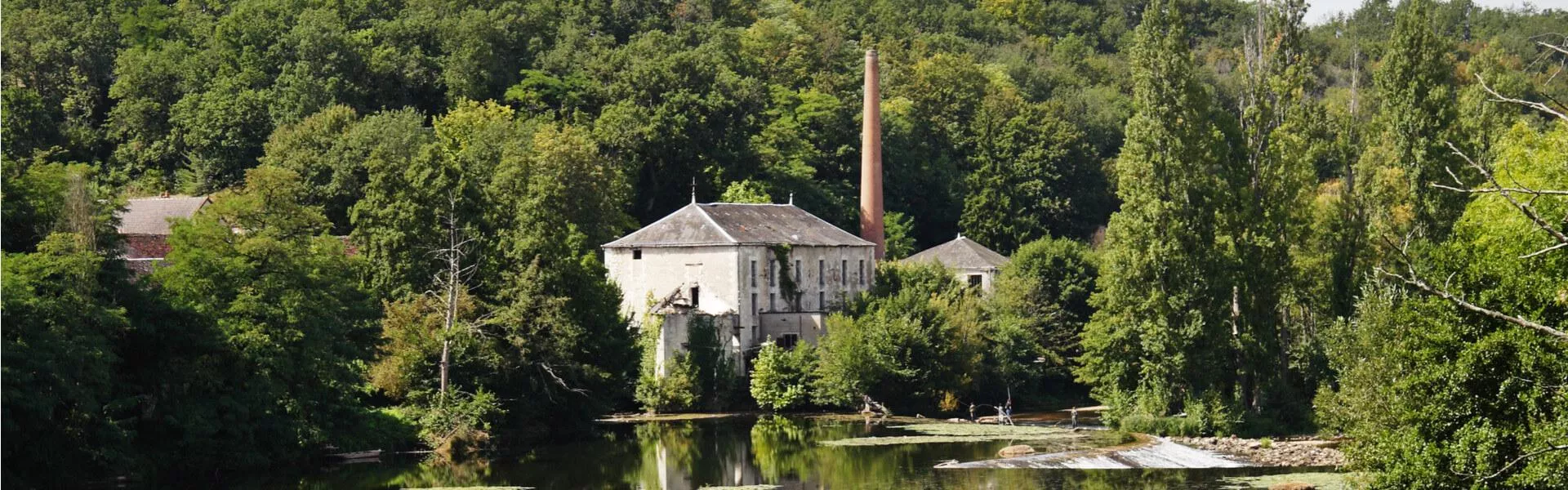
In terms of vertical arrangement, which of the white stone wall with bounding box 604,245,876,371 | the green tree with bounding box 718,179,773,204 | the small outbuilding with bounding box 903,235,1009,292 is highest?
the green tree with bounding box 718,179,773,204

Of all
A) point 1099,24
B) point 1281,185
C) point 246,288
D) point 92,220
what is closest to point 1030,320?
point 1281,185

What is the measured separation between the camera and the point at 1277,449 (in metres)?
46.0

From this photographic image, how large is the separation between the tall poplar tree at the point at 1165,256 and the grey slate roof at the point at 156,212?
3190 centimetres

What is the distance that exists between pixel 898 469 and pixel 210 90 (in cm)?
4840

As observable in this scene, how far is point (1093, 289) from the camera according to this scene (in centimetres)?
7106

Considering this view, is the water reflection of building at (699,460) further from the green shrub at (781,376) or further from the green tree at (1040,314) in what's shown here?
Answer: the green tree at (1040,314)

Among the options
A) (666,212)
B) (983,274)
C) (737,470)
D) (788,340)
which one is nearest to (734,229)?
(788,340)

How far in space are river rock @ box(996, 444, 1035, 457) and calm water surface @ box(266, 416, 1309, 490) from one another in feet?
1.10

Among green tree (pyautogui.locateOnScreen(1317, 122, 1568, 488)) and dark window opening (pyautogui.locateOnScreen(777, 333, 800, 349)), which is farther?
dark window opening (pyautogui.locateOnScreen(777, 333, 800, 349))

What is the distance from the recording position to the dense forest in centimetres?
3394

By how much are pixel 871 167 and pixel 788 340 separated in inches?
592

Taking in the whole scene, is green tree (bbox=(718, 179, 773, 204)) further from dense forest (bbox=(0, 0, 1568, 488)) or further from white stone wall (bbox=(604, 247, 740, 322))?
white stone wall (bbox=(604, 247, 740, 322))

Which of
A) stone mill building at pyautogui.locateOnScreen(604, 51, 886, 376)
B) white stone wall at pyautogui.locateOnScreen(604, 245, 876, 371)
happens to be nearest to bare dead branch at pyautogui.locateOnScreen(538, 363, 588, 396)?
stone mill building at pyautogui.locateOnScreen(604, 51, 886, 376)

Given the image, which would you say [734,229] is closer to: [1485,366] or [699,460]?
[699,460]
